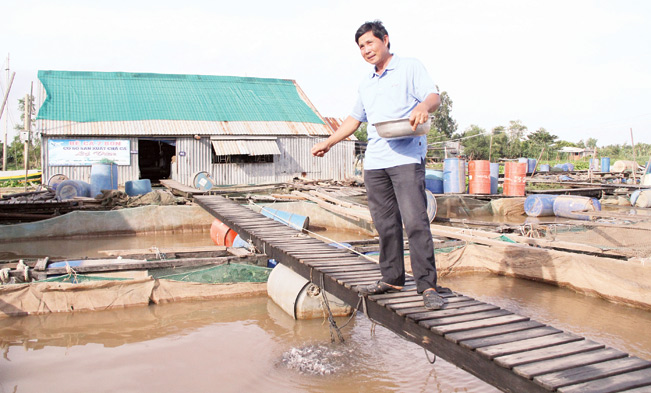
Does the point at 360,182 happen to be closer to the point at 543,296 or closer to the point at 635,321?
the point at 543,296

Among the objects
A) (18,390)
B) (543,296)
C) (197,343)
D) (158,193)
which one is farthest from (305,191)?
(18,390)

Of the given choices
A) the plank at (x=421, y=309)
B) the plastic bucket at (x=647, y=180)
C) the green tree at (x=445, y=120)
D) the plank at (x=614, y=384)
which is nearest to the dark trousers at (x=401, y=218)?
the plank at (x=421, y=309)

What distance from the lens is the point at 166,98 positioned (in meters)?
19.4

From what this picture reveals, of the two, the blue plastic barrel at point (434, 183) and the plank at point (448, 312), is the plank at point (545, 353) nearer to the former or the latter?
the plank at point (448, 312)

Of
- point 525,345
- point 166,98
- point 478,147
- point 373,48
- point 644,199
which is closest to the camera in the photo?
point 525,345

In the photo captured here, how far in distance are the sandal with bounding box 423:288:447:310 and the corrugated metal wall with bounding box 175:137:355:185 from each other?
48.8 ft

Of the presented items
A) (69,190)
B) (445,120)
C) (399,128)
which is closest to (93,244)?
(69,190)

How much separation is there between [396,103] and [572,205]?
38.6 ft

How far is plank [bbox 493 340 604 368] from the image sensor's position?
A: 2.57 metres

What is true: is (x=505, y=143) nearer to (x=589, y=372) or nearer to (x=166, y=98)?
(x=166, y=98)

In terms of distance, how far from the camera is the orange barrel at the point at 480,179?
15.7m

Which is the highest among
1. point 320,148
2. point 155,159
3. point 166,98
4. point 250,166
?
point 166,98

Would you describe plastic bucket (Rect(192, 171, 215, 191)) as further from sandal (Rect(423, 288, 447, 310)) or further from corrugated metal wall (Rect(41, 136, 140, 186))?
sandal (Rect(423, 288, 447, 310))

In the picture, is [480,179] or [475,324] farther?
[480,179]
